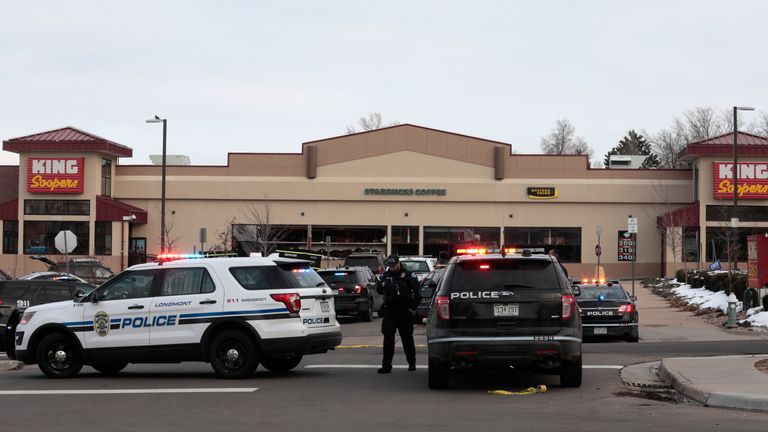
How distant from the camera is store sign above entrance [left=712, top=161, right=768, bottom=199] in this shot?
57.6 m

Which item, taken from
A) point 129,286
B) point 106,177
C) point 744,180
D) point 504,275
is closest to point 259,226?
point 106,177

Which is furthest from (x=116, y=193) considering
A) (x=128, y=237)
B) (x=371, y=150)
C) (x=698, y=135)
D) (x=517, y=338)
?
(x=698, y=135)

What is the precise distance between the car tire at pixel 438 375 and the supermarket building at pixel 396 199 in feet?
155

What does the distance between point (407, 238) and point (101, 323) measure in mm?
46918

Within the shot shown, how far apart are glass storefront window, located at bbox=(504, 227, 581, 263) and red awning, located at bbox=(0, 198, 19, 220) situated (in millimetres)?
29291

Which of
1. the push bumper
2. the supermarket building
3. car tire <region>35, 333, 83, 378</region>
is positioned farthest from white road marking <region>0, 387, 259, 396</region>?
the supermarket building

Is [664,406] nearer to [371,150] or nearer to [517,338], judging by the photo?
[517,338]

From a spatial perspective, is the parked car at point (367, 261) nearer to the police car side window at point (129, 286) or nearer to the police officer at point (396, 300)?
the police officer at point (396, 300)

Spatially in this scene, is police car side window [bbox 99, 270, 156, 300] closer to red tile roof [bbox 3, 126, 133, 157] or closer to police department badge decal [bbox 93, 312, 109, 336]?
police department badge decal [bbox 93, 312, 109, 336]

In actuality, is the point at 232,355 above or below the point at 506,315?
below

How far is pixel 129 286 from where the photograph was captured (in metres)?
15.4

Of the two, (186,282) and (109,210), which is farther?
(109,210)

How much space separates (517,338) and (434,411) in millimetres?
1716

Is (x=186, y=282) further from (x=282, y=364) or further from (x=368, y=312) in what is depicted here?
(x=368, y=312)
